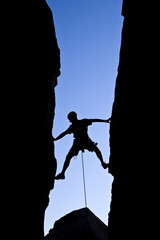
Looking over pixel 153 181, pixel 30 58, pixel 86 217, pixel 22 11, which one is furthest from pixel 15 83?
pixel 86 217

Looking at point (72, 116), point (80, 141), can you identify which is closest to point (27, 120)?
point (72, 116)

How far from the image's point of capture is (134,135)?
6.47 metres

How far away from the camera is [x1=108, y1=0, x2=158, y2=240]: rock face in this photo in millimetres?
5352

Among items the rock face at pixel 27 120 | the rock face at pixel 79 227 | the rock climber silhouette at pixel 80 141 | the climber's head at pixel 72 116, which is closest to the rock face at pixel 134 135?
the rock climber silhouette at pixel 80 141

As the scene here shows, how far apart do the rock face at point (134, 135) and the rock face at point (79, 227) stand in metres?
1.04

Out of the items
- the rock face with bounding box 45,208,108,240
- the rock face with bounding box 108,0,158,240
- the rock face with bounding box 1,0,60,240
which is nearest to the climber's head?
the rock face with bounding box 1,0,60,240

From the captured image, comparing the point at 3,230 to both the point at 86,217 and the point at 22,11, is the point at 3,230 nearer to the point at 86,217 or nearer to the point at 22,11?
the point at 86,217

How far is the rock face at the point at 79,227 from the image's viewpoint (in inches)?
333

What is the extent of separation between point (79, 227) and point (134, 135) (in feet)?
14.4

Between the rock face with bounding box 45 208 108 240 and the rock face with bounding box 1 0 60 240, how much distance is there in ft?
5.91

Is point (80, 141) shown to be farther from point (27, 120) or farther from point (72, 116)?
point (27, 120)

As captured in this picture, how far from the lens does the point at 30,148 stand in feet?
23.2

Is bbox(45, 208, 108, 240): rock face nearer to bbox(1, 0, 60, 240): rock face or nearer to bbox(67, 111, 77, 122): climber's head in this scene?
bbox(1, 0, 60, 240): rock face

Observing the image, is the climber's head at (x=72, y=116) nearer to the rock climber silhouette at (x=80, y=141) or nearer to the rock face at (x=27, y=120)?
the rock climber silhouette at (x=80, y=141)
